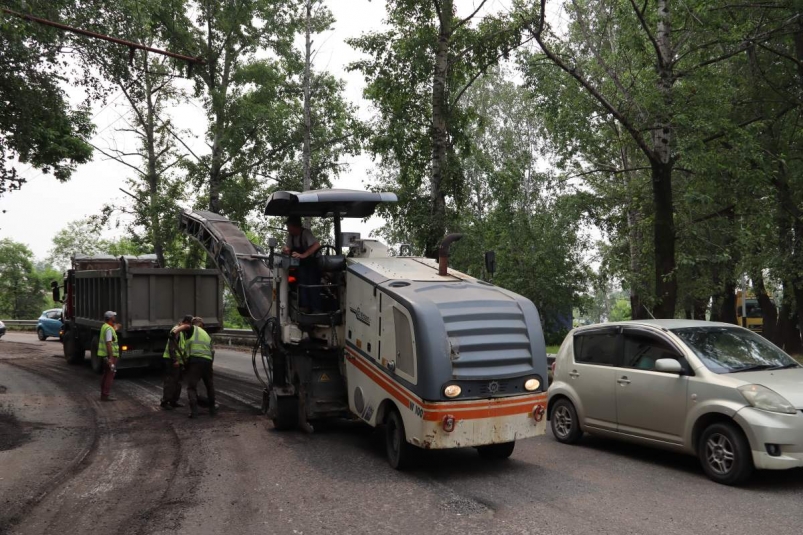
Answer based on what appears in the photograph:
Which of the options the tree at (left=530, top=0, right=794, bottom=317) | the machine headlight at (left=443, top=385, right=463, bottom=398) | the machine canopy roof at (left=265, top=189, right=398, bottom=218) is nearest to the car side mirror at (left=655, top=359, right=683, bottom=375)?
the machine headlight at (left=443, top=385, right=463, bottom=398)

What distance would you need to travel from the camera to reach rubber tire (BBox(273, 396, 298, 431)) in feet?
32.3

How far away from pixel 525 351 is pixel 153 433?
594cm

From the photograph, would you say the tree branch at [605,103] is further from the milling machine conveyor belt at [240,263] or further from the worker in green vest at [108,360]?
the worker in green vest at [108,360]

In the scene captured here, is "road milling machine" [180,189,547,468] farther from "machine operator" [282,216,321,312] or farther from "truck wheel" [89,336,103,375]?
"truck wheel" [89,336,103,375]

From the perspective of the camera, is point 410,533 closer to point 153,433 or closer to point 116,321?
point 153,433

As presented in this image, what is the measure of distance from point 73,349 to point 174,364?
32.6 ft

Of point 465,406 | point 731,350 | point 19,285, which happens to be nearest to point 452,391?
point 465,406

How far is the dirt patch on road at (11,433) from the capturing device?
948cm

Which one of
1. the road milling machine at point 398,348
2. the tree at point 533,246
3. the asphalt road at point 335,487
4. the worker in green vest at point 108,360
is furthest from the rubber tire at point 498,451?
the tree at point 533,246

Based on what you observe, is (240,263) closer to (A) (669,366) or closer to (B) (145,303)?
(B) (145,303)

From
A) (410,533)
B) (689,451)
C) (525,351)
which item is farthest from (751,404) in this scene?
(410,533)

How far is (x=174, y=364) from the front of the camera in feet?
39.2

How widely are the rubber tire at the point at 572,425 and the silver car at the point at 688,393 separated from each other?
0.5 inches

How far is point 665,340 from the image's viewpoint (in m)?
7.86
